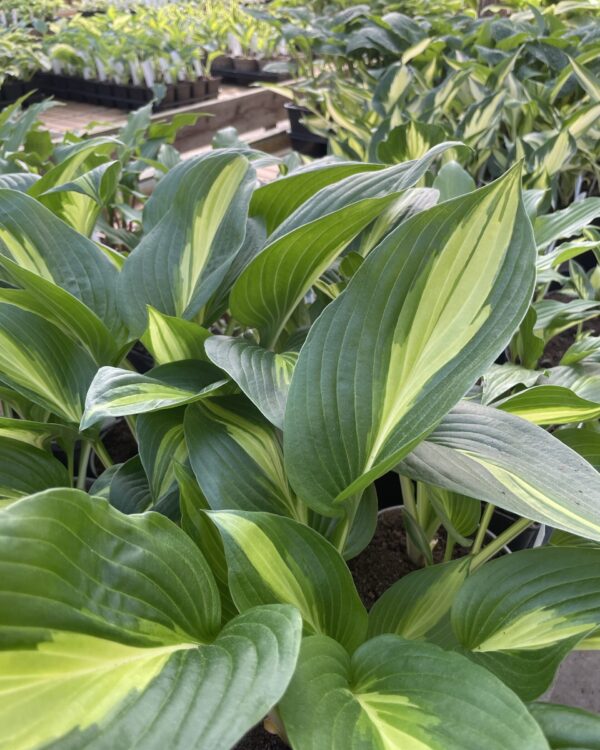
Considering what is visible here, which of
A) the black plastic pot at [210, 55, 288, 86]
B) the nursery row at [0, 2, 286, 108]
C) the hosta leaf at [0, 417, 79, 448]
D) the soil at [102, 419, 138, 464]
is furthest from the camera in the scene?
the black plastic pot at [210, 55, 288, 86]

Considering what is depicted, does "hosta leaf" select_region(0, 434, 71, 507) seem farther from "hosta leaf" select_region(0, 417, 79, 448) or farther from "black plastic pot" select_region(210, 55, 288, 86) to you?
"black plastic pot" select_region(210, 55, 288, 86)

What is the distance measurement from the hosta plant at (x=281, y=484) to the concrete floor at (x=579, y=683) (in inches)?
10.5

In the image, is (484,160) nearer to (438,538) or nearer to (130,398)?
(438,538)

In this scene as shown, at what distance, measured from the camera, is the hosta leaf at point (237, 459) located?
20.5 inches

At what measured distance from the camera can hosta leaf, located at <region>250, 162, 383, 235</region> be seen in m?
0.69

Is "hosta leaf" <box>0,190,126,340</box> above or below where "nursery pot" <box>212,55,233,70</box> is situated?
above

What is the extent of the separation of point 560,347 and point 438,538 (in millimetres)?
661

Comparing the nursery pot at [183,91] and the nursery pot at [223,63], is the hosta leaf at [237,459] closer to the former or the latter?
the nursery pot at [183,91]

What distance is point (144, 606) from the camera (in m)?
0.37

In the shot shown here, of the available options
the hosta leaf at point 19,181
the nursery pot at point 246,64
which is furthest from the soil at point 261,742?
the nursery pot at point 246,64

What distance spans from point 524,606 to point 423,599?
0.09 m

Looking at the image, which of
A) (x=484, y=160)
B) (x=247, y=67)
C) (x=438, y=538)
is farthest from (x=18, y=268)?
(x=247, y=67)

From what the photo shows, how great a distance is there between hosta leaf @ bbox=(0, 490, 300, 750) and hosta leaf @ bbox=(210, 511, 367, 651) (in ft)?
0.11

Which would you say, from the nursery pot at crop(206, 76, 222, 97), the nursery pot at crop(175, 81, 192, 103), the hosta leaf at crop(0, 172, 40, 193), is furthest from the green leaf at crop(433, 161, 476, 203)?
the nursery pot at crop(206, 76, 222, 97)
